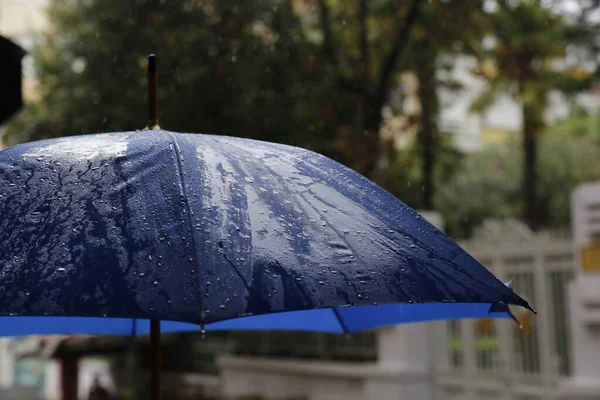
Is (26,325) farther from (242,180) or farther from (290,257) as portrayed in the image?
(290,257)

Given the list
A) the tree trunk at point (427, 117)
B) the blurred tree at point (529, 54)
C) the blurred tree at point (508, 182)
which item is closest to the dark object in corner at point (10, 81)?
the tree trunk at point (427, 117)

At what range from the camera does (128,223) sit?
2.07m

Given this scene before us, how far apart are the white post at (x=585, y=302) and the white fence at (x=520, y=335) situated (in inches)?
18.2

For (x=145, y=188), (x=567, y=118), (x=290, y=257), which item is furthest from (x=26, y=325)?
(x=567, y=118)

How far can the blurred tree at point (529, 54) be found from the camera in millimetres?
14727

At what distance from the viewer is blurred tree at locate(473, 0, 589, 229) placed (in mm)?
14727

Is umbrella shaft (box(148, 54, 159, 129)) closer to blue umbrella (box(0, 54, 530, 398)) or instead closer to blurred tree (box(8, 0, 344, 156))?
blue umbrella (box(0, 54, 530, 398))

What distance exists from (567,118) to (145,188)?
3454 cm

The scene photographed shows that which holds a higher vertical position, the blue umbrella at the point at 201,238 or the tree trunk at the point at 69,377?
the blue umbrella at the point at 201,238

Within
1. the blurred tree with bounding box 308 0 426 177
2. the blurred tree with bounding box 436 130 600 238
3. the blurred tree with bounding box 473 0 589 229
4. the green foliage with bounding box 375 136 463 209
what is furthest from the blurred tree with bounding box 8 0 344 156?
the blurred tree with bounding box 436 130 600 238

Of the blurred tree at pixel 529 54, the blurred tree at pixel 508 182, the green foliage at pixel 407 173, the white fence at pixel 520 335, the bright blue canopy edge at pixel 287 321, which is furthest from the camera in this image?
the blurred tree at pixel 508 182

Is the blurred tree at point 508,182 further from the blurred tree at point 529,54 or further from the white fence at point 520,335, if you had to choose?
the white fence at point 520,335

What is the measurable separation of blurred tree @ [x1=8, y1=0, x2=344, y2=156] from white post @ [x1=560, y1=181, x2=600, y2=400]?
5.09 meters

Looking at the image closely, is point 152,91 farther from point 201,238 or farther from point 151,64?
point 201,238
